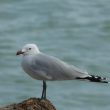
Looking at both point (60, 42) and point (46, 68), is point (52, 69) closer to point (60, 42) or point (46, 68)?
point (46, 68)

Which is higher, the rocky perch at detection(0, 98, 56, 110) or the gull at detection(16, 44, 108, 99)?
the gull at detection(16, 44, 108, 99)

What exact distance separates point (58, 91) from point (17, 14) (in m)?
5.81

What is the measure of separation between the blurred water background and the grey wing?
5593mm

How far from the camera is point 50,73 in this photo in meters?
7.01

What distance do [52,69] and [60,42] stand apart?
9.79 m

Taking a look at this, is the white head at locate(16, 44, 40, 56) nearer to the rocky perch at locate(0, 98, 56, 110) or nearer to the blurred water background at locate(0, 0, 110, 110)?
the rocky perch at locate(0, 98, 56, 110)

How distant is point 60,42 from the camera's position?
1683 centimetres

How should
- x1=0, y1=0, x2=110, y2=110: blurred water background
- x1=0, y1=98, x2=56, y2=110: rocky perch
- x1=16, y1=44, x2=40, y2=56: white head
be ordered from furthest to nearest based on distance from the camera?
1. x1=0, y1=0, x2=110, y2=110: blurred water background
2. x1=16, y1=44, x2=40, y2=56: white head
3. x1=0, y1=98, x2=56, y2=110: rocky perch

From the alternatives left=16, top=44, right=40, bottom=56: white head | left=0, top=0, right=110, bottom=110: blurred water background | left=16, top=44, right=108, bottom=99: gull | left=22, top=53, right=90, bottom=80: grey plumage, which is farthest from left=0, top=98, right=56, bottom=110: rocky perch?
left=0, top=0, right=110, bottom=110: blurred water background

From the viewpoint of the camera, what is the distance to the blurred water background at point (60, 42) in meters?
13.4

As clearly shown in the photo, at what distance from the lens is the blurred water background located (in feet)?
44.0

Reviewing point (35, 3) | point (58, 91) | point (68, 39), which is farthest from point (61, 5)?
point (58, 91)

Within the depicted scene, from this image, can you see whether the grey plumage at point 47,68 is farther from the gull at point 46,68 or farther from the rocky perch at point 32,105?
the rocky perch at point 32,105

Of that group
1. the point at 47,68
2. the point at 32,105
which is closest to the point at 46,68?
the point at 47,68
